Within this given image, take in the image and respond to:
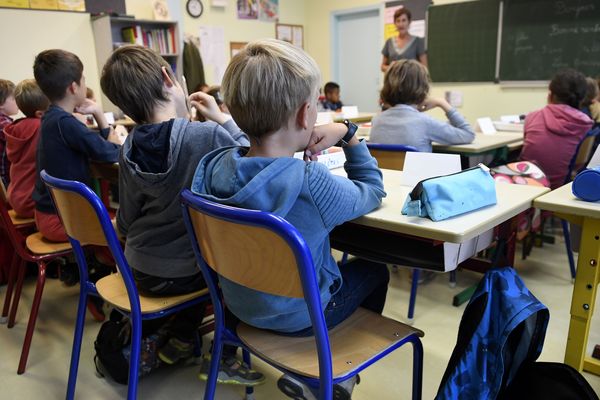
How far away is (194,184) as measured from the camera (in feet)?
3.59

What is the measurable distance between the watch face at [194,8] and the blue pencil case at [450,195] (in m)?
5.46

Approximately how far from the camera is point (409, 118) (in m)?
2.31

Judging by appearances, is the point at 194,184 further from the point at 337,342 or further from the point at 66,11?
the point at 66,11

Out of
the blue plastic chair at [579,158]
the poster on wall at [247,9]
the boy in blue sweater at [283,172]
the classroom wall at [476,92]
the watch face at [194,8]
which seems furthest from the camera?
the poster on wall at [247,9]

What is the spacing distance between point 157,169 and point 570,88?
89.8 inches

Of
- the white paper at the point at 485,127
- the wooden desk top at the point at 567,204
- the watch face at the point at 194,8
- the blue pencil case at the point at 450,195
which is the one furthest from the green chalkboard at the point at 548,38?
the blue pencil case at the point at 450,195

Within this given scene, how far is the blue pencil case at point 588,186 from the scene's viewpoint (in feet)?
3.49

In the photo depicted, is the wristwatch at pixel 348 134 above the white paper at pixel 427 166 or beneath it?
above

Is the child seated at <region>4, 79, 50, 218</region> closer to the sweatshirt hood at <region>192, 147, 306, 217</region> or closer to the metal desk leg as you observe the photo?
the sweatshirt hood at <region>192, 147, 306, 217</region>

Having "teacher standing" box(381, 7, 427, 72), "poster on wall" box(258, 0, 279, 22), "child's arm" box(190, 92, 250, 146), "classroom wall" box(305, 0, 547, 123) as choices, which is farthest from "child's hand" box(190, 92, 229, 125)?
"poster on wall" box(258, 0, 279, 22)

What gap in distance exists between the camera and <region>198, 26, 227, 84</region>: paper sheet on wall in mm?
6004

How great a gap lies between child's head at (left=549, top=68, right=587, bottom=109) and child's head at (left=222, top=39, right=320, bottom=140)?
2131 mm

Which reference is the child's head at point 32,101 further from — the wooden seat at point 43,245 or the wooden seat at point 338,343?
the wooden seat at point 338,343

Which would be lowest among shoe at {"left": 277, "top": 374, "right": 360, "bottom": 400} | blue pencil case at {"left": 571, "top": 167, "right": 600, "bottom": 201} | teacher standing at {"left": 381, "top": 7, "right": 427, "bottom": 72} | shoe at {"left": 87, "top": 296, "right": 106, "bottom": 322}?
shoe at {"left": 87, "top": 296, "right": 106, "bottom": 322}
